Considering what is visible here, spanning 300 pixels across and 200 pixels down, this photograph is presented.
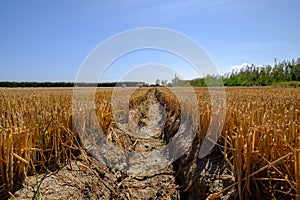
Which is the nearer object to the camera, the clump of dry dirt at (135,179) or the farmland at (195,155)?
the farmland at (195,155)

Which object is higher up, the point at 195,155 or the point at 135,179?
the point at 195,155

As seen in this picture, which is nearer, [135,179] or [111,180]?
[111,180]

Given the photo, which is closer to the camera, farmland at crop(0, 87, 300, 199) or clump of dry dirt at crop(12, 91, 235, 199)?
farmland at crop(0, 87, 300, 199)

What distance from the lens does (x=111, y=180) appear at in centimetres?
260

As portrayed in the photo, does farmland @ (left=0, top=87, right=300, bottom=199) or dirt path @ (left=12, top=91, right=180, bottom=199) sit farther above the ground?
farmland @ (left=0, top=87, right=300, bottom=199)

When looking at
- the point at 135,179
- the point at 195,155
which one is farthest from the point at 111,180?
the point at 195,155

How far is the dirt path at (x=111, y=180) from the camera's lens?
6.23ft

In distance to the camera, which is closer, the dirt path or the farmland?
the farmland

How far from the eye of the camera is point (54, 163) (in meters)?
2.29

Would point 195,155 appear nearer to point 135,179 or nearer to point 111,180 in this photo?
point 135,179

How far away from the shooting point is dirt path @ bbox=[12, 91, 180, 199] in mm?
1899

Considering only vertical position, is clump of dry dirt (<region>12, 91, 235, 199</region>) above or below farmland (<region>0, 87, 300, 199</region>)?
below

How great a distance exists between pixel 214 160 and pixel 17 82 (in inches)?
1800

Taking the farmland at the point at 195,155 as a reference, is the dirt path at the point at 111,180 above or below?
below
